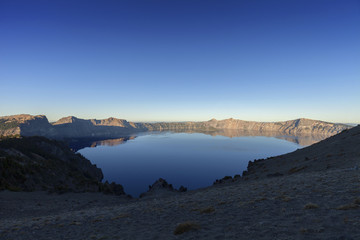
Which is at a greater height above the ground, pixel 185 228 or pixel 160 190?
pixel 185 228

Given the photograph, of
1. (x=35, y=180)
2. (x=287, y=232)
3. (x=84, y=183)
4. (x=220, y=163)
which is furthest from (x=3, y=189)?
(x=220, y=163)

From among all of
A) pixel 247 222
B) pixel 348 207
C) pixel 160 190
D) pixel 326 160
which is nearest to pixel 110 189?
pixel 160 190

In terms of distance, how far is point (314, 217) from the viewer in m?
8.81

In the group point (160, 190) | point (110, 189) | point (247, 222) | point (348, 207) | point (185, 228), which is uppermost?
point (348, 207)

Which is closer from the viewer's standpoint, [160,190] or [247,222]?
[247,222]

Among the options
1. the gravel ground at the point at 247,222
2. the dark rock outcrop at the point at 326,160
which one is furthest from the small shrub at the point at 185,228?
the dark rock outcrop at the point at 326,160

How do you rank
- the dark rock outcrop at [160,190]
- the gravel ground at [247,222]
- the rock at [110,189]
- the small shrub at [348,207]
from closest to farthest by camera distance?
1. the gravel ground at [247,222]
2. the small shrub at [348,207]
3. the dark rock outcrop at [160,190]
4. the rock at [110,189]

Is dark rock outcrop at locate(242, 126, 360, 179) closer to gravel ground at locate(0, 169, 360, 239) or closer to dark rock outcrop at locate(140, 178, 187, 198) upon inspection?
gravel ground at locate(0, 169, 360, 239)

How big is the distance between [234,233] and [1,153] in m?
98.2

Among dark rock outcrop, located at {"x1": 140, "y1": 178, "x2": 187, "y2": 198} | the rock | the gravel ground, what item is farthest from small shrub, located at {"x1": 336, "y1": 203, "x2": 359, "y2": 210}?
the rock

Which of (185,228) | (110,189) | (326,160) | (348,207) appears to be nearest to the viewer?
(348,207)

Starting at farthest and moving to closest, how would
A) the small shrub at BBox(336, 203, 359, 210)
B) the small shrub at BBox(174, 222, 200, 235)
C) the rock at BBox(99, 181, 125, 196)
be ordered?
the rock at BBox(99, 181, 125, 196) → the small shrub at BBox(174, 222, 200, 235) → the small shrub at BBox(336, 203, 359, 210)

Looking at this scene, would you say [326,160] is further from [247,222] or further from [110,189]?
[110,189]

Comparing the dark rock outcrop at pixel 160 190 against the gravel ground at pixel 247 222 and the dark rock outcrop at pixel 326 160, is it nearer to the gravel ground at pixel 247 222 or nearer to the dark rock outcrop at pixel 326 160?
the dark rock outcrop at pixel 326 160
